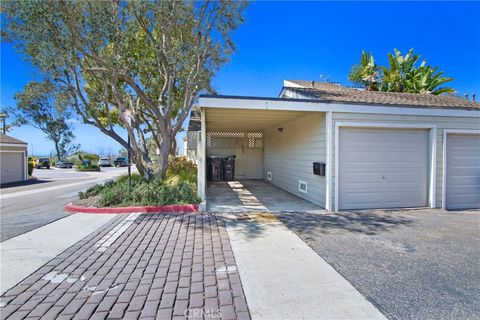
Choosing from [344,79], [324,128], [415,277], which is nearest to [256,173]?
[324,128]

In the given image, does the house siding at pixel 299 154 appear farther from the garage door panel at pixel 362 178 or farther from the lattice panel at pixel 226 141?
the lattice panel at pixel 226 141

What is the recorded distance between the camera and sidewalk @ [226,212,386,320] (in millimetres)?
2166

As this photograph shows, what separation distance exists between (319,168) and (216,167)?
6678mm

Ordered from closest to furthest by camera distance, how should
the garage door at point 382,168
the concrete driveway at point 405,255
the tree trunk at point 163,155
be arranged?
the concrete driveway at point 405,255 → the garage door at point 382,168 → the tree trunk at point 163,155

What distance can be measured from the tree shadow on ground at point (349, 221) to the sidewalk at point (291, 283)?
834 mm

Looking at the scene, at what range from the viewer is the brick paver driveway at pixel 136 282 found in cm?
216

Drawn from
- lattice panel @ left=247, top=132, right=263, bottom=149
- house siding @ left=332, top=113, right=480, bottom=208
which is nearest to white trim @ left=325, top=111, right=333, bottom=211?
house siding @ left=332, top=113, right=480, bottom=208

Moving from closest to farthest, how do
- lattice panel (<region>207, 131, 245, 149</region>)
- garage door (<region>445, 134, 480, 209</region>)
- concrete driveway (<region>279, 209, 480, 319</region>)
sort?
1. concrete driveway (<region>279, 209, 480, 319</region>)
2. garage door (<region>445, 134, 480, 209</region>)
3. lattice panel (<region>207, 131, 245, 149</region>)

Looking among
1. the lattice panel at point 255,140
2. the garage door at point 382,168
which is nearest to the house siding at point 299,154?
the garage door at point 382,168

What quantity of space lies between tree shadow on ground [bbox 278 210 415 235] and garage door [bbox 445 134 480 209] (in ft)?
6.64

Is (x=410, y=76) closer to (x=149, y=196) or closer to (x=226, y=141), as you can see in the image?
(x=226, y=141)

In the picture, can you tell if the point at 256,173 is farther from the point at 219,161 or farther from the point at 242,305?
the point at 242,305

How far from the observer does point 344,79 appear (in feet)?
70.3

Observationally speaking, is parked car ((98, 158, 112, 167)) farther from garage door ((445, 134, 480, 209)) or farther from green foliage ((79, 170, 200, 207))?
garage door ((445, 134, 480, 209))
